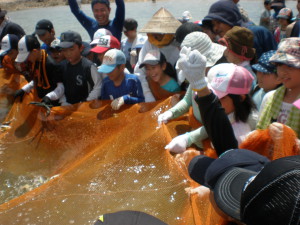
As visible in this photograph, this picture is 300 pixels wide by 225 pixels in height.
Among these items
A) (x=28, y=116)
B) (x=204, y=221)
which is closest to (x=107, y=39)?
(x=28, y=116)

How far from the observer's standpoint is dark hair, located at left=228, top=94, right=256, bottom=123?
218cm

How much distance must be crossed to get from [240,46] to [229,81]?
1.02 meters

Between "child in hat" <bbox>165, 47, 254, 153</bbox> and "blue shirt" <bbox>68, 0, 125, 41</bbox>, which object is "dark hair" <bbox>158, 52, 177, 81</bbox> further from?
"blue shirt" <bbox>68, 0, 125, 41</bbox>

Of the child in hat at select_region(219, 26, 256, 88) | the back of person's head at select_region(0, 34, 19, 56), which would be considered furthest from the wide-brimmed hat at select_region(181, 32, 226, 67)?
the back of person's head at select_region(0, 34, 19, 56)

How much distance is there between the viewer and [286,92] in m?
2.15

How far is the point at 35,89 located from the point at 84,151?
4.91 feet

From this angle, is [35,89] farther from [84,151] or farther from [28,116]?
[84,151]

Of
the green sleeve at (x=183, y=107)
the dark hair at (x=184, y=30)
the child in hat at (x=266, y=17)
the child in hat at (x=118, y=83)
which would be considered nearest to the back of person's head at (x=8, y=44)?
the child in hat at (x=118, y=83)

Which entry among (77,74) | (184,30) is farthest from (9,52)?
(184,30)

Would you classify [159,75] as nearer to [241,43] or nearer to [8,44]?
[241,43]

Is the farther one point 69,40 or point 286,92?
point 69,40

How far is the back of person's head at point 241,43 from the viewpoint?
9.55ft

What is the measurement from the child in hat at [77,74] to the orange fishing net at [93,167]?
1.04 feet

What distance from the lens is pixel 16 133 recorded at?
3.94m
